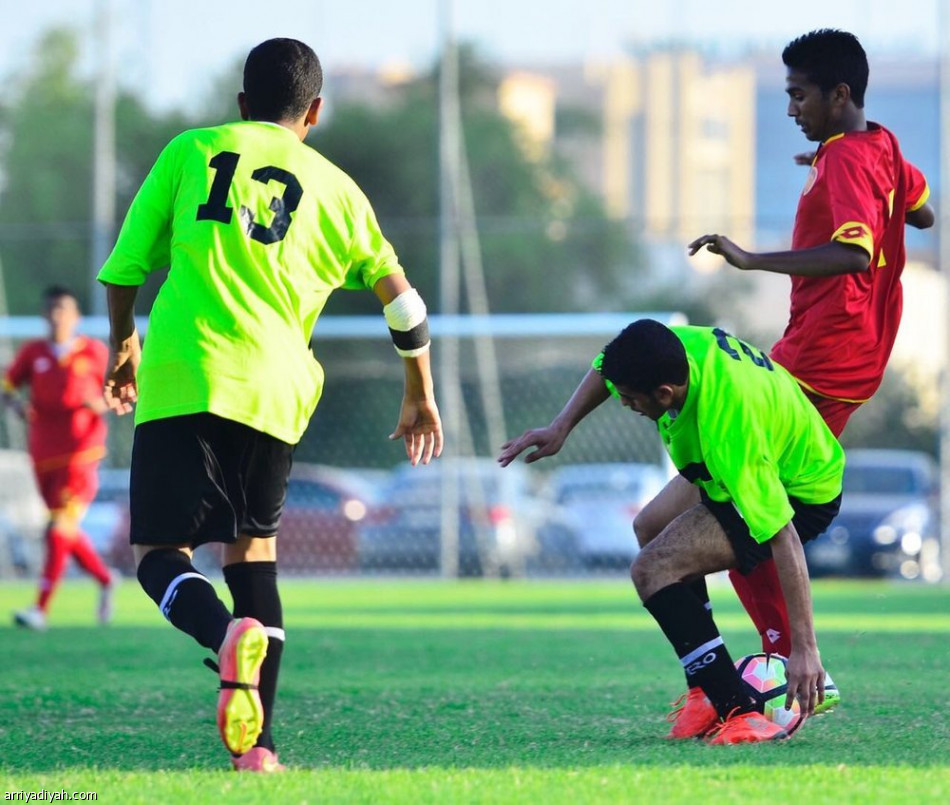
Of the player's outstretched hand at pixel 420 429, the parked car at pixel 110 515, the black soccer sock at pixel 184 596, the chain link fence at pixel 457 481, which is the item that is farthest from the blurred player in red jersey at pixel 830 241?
the parked car at pixel 110 515

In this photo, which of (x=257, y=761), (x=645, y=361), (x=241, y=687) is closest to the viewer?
(x=241, y=687)

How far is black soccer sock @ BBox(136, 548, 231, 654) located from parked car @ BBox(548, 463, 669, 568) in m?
14.9

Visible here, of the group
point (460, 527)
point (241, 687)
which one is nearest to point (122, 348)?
point (241, 687)

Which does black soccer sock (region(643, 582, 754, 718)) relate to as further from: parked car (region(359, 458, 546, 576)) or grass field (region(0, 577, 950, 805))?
parked car (region(359, 458, 546, 576))

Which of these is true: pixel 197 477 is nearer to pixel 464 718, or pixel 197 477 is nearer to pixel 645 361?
pixel 645 361

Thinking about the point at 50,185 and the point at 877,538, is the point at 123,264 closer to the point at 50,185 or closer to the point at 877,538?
the point at 877,538

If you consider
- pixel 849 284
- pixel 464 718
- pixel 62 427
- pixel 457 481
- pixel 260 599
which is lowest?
pixel 457 481

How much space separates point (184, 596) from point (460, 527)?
1511 centimetres

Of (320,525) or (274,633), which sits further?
(320,525)

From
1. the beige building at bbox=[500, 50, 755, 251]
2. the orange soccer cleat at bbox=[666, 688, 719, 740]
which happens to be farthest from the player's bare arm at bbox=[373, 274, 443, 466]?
the beige building at bbox=[500, 50, 755, 251]

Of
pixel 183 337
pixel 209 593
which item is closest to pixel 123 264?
pixel 183 337

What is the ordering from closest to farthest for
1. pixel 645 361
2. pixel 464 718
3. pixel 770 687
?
1. pixel 645 361
2. pixel 770 687
3. pixel 464 718

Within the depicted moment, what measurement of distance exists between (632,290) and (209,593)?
3428 cm

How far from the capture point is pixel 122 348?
508cm
